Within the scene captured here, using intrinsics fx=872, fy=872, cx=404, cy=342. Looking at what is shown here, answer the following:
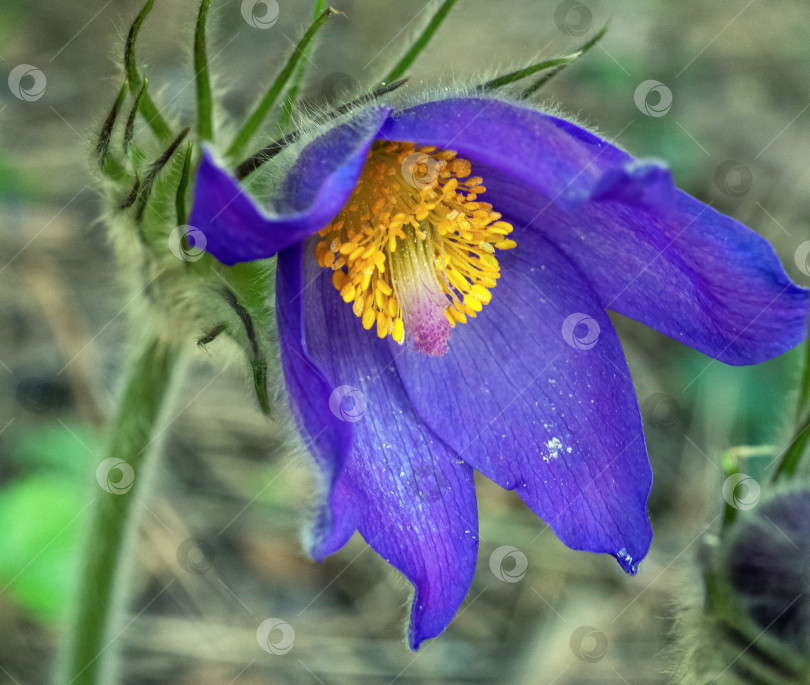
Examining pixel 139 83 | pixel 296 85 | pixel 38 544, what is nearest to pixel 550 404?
pixel 296 85

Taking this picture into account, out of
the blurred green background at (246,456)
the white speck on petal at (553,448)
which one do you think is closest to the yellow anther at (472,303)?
the white speck on petal at (553,448)

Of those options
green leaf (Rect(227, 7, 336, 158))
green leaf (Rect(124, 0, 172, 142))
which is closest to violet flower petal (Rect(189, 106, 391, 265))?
green leaf (Rect(227, 7, 336, 158))

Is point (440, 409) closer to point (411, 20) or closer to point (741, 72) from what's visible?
point (411, 20)

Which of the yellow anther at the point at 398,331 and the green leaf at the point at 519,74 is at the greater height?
the green leaf at the point at 519,74

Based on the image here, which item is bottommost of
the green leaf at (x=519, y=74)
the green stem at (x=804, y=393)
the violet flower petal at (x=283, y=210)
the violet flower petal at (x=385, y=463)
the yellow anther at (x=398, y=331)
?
the violet flower petal at (x=385, y=463)

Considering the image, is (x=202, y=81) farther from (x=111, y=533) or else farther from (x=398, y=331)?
(x=111, y=533)

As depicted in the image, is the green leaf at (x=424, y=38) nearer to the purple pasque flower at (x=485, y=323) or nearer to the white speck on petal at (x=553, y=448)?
the purple pasque flower at (x=485, y=323)
